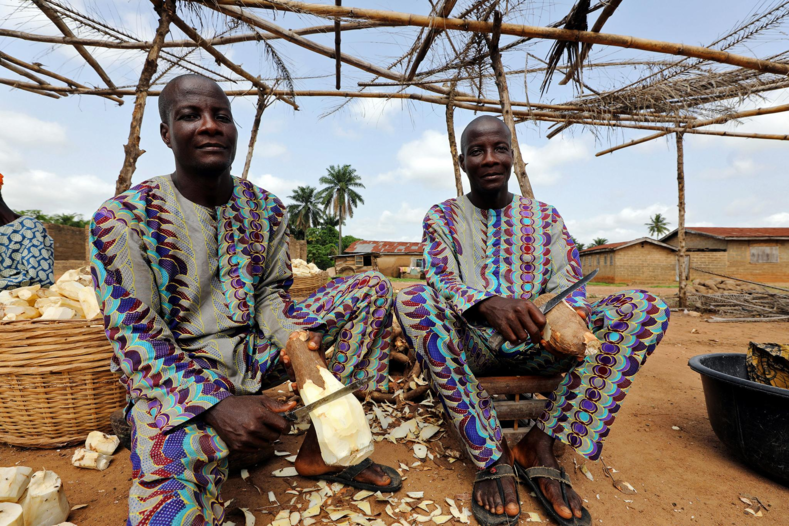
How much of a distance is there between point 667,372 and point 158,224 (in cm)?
397

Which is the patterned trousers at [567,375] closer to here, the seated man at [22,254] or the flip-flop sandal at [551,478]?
the flip-flop sandal at [551,478]

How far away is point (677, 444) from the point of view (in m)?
2.14

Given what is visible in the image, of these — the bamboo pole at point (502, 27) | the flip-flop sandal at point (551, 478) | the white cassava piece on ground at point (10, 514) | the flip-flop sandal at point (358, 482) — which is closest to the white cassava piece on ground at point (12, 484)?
the white cassava piece on ground at point (10, 514)

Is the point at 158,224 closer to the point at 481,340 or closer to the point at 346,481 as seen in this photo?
A: the point at 346,481

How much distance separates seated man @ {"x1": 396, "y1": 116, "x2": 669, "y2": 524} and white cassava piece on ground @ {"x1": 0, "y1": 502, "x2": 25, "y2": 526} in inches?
54.1

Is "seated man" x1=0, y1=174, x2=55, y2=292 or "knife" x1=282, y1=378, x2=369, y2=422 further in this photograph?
"seated man" x1=0, y1=174, x2=55, y2=292

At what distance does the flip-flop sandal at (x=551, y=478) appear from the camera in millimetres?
1404

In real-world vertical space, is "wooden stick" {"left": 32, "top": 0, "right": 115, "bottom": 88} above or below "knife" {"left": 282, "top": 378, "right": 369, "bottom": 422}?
above

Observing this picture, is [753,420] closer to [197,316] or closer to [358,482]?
[358,482]

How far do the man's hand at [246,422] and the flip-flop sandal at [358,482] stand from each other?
54 centimetres

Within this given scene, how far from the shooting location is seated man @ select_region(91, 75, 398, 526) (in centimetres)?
118

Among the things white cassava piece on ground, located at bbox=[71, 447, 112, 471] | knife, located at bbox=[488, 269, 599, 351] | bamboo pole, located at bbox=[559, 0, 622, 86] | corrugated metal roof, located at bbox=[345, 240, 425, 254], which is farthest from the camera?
corrugated metal roof, located at bbox=[345, 240, 425, 254]

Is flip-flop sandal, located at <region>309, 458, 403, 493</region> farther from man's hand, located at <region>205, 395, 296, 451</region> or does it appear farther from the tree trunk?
the tree trunk

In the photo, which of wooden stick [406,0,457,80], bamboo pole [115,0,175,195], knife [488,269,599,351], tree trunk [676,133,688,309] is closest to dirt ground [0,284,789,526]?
knife [488,269,599,351]
